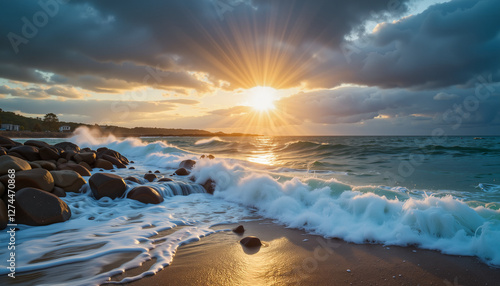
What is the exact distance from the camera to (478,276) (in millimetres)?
3242

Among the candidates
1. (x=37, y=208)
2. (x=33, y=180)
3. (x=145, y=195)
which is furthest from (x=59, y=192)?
(x=145, y=195)

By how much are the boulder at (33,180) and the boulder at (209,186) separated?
4390 millimetres

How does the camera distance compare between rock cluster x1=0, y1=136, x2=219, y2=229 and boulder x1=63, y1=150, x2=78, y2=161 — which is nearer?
rock cluster x1=0, y1=136, x2=219, y2=229

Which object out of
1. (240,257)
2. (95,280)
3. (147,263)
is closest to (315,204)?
(240,257)

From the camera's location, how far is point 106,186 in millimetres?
7020

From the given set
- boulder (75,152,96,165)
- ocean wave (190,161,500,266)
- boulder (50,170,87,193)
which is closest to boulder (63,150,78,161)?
boulder (75,152,96,165)

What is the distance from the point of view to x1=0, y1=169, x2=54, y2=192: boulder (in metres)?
5.62

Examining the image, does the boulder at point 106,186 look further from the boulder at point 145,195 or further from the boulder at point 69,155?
the boulder at point 69,155

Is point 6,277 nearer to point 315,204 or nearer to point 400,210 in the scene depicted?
point 315,204

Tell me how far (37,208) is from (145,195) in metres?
2.45

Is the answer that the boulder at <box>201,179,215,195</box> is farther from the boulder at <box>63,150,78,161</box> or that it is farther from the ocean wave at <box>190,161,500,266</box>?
the boulder at <box>63,150,78,161</box>

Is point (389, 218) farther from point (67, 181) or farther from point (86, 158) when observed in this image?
point (86, 158)

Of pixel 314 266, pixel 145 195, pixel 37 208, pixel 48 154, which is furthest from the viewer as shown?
pixel 48 154

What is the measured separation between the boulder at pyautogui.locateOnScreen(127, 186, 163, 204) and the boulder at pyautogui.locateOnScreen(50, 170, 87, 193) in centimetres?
160
